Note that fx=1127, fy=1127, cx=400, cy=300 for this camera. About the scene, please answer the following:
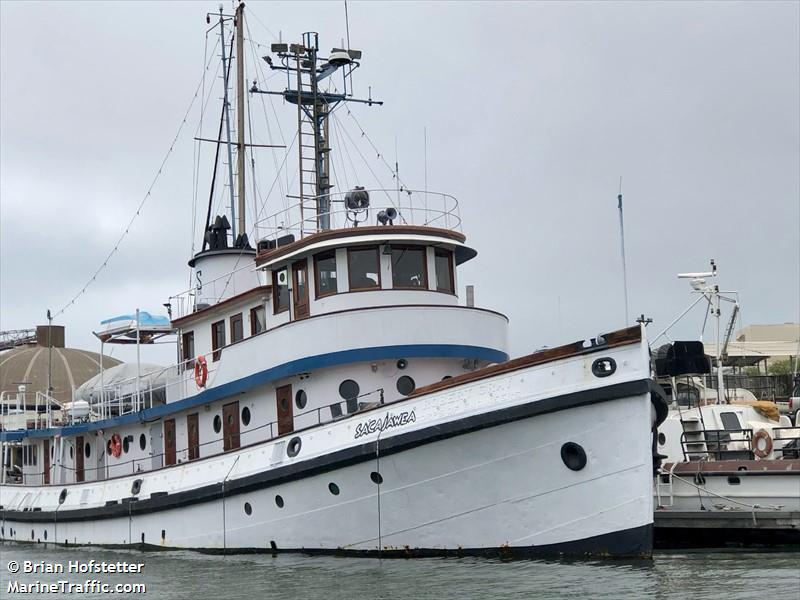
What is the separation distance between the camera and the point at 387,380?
1812 centimetres

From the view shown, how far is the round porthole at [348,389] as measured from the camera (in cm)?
1800

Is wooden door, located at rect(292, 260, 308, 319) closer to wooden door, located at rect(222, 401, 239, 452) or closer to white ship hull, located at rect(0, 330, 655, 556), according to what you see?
wooden door, located at rect(222, 401, 239, 452)

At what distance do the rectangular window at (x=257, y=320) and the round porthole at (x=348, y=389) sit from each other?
257 cm

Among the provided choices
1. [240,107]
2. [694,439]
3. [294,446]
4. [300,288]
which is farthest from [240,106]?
[694,439]

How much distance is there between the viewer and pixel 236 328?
2072 centimetres

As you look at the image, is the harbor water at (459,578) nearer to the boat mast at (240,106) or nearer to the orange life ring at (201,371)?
the orange life ring at (201,371)

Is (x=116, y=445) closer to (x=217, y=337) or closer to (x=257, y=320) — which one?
(x=217, y=337)

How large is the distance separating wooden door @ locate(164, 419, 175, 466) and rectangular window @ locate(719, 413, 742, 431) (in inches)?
428

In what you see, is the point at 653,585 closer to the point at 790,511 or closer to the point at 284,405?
the point at 790,511

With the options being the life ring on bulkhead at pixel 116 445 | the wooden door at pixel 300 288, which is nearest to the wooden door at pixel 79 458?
the life ring on bulkhead at pixel 116 445

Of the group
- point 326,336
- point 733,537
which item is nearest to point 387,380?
point 326,336

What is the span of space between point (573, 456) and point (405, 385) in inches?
158

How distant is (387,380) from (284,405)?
1.89 metres

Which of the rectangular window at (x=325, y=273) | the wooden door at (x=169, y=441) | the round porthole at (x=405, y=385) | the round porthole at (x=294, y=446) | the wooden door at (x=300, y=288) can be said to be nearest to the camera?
the round porthole at (x=294, y=446)
